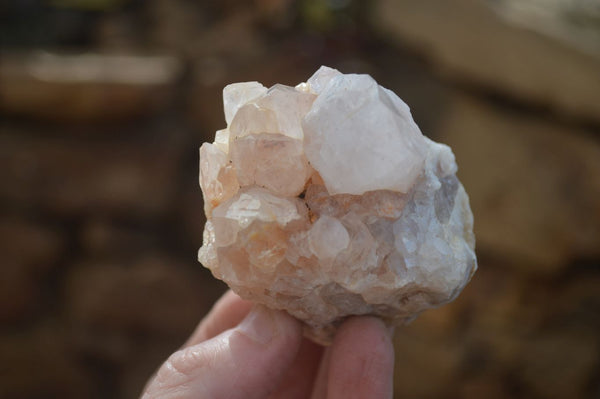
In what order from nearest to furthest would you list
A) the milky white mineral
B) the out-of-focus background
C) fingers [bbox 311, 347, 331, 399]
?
the milky white mineral < fingers [bbox 311, 347, 331, 399] < the out-of-focus background

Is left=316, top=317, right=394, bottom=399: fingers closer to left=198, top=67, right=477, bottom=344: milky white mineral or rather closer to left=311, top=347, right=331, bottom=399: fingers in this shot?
left=198, top=67, right=477, bottom=344: milky white mineral

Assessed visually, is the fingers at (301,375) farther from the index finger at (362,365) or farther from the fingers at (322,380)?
the index finger at (362,365)

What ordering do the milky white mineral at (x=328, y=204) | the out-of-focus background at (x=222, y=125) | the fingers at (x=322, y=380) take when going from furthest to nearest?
the out-of-focus background at (x=222, y=125)
the fingers at (x=322, y=380)
the milky white mineral at (x=328, y=204)

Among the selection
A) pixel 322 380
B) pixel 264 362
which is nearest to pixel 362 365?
pixel 264 362

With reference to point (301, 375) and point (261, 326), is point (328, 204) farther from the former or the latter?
point (301, 375)

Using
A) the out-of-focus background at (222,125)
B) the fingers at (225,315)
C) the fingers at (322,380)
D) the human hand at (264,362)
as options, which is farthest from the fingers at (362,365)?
the out-of-focus background at (222,125)

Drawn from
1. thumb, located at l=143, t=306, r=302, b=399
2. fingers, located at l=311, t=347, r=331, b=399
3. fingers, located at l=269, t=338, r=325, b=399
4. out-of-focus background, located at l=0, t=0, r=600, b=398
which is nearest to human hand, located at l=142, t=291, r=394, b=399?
thumb, located at l=143, t=306, r=302, b=399
